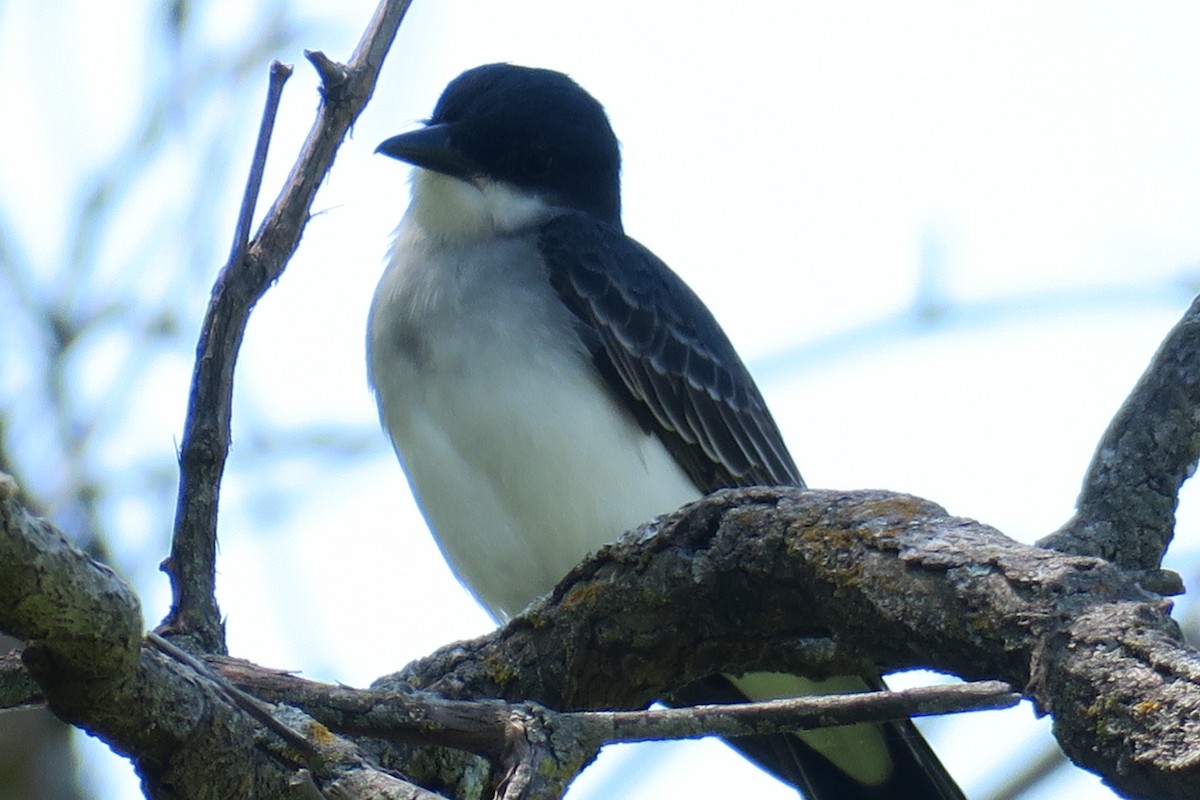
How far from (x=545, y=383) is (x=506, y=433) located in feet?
0.89

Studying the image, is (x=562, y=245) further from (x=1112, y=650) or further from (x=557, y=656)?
(x=1112, y=650)

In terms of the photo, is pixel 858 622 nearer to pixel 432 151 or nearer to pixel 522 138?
pixel 432 151

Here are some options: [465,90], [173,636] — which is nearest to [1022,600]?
[173,636]

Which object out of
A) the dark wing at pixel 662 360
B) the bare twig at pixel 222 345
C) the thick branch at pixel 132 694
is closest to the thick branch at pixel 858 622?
the bare twig at pixel 222 345

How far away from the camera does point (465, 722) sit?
3139mm

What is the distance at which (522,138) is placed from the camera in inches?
286

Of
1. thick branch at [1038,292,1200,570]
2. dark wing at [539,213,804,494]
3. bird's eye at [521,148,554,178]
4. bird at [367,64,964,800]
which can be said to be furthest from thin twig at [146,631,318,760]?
bird's eye at [521,148,554,178]

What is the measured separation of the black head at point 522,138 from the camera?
6984mm

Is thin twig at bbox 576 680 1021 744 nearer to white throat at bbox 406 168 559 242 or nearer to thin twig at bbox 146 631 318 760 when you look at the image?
thin twig at bbox 146 631 318 760

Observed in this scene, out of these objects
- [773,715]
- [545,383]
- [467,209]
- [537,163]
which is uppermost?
[537,163]

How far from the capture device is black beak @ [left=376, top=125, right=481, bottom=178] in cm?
677

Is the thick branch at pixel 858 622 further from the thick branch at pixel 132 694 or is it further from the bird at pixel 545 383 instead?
the bird at pixel 545 383

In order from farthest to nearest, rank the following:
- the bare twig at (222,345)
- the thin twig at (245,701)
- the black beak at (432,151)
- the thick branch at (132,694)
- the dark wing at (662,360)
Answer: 1. the black beak at (432,151)
2. the dark wing at (662,360)
3. the bare twig at (222,345)
4. the thin twig at (245,701)
5. the thick branch at (132,694)

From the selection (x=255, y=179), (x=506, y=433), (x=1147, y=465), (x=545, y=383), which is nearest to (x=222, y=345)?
(x=255, y=179)
